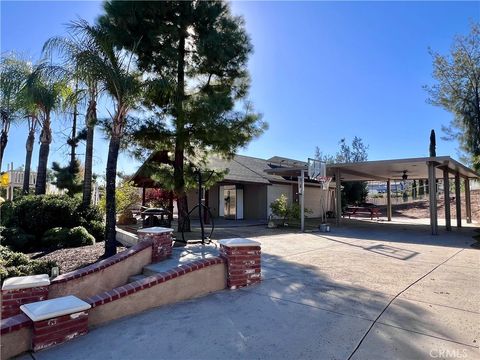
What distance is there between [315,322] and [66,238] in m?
7.79

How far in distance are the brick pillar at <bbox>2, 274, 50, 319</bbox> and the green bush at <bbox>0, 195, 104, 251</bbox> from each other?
5565 mm

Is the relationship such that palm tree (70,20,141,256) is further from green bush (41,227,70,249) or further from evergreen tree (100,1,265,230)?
green bush (41,227,70,249)

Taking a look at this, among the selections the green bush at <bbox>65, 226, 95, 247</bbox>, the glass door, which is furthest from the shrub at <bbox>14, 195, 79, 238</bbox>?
the glass door

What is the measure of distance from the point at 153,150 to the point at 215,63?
3.63 metres

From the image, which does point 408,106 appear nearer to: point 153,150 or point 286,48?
point 286,48

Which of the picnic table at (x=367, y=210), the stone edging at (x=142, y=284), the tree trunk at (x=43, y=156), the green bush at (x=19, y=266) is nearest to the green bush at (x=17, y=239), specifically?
the green bush at (x=19, y=266)

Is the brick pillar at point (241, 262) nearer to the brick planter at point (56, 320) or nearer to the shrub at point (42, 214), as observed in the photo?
the brick planter at point (56, 320)

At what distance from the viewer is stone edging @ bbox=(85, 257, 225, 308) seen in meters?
3.90

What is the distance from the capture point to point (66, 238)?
8.85 metres

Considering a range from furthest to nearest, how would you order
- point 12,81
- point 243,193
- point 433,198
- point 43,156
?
1. point 243,193
2. point 43,156
3. point 433,198
4. point 12,81

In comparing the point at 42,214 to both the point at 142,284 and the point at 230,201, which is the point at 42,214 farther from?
the point at 230,201

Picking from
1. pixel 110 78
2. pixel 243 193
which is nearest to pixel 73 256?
pixel 110 78

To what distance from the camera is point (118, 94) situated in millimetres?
7125

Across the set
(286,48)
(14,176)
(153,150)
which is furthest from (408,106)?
(14,176)
